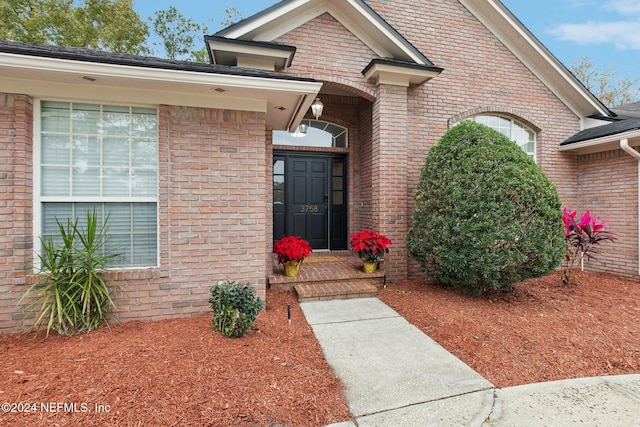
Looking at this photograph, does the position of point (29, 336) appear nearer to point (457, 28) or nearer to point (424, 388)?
point (424, 388)

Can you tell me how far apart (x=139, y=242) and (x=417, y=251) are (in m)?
4.03

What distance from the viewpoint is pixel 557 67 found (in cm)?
680

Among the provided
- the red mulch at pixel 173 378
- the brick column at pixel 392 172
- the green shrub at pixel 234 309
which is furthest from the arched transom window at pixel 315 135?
the red mulch at pixel 173 378

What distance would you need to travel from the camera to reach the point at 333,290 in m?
4.74

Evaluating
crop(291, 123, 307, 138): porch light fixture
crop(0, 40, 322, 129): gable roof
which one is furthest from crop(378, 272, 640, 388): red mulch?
crop(291, 123, 307, 138): porch light fixture

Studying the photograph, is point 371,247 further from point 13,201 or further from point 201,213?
point 13,201

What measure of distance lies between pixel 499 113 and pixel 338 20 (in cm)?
412

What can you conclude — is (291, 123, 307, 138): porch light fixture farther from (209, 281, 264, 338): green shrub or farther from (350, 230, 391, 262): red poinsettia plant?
(209, 281, 264, 338): green shrub

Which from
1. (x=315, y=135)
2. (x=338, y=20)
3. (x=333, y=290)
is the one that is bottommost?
(x=333, y=290)

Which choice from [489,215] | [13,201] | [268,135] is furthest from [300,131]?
[13,201]

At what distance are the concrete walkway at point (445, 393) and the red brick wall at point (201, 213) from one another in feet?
5.20

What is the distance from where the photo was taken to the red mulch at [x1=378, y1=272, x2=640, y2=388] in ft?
9.34

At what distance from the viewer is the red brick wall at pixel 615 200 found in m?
6.30

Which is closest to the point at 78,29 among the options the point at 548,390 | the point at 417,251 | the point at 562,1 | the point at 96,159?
the point at 96,159
